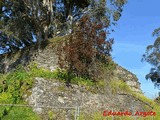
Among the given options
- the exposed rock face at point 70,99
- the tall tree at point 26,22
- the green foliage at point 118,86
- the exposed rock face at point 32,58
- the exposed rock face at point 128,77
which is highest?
the tall tree at point 26,22

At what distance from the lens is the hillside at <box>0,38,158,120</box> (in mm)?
15891

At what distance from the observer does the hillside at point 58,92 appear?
15.9 m

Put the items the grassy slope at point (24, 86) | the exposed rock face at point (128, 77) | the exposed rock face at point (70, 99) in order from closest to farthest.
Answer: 1. the grassy slope at point (24, 86)
2. the exposed rock face at point (70, 99)
3. the exposed rock face at point (128, 77)

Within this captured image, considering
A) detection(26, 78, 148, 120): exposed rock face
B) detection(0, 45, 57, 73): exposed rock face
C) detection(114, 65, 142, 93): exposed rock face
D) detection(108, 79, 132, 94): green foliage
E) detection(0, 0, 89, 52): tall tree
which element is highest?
detection(0, 0, 89, 52): tall tree

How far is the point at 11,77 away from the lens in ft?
59.7

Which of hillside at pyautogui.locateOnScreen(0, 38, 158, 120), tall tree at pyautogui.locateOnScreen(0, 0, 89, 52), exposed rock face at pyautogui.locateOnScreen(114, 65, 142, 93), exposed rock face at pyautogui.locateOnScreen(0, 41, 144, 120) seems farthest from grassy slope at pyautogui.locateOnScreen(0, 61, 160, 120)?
tall tree at pyautogui.locateOnScreen(0, 0, 89, 52)

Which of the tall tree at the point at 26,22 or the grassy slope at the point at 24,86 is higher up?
the tall tree at the point at 26,22

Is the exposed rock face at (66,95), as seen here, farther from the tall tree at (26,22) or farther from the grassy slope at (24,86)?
the tall tree at (26,22)

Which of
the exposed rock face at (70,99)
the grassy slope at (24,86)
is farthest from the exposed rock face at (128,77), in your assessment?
the exposed rock face at (70,99)

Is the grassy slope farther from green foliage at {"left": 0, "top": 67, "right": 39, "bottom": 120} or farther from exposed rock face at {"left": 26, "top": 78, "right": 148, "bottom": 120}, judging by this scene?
exposed rock face at {"left": 26, "top": 78, "right": 148, "bottom": 120}

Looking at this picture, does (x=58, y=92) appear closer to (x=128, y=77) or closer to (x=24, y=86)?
(x=24, y=86)

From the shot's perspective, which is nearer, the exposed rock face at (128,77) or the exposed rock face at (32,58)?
the exposed rock face at (32,58)

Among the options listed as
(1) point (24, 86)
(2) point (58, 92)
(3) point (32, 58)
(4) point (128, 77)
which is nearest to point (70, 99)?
(2) point (58, 92)

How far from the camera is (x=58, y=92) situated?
56.0 ft
